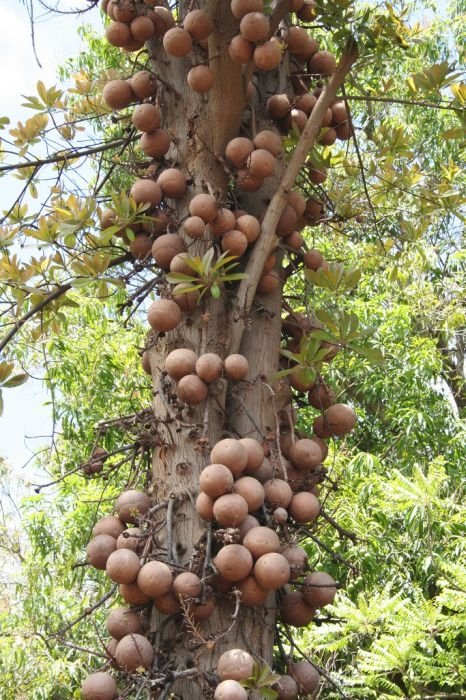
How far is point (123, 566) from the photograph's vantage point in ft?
4.28

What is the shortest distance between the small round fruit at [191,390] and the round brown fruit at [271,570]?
0.31 metres

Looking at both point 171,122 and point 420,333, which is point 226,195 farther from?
point 420,333

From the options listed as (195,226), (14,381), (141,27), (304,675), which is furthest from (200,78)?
(304,675)

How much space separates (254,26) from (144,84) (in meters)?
0.29

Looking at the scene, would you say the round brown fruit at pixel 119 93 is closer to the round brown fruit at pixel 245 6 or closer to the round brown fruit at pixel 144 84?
the round brown fruit at pixel 144 84

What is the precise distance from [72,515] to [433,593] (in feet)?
6.50

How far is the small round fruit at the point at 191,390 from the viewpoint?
145cm

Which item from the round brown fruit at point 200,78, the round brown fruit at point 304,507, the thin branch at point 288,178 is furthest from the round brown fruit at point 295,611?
the round brown fruit at point 200,78

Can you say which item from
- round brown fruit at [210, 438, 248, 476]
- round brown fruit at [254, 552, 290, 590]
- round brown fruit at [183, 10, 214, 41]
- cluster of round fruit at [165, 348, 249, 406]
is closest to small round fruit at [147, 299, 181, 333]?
cluster of round fruit at [165, 348, 249, 406]

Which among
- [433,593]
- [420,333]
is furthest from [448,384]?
[433,593]

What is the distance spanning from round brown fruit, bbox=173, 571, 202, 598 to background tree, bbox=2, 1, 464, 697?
0.11 metres

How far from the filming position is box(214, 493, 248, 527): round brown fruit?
4.33ft

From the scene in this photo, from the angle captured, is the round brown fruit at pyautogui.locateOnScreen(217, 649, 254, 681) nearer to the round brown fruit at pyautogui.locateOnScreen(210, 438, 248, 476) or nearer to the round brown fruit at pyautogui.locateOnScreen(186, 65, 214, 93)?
the round brown fruit at pyautogui.locateOnScreen(210, 438, 248, 476)

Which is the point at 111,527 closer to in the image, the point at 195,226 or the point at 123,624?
the point at 123,624
